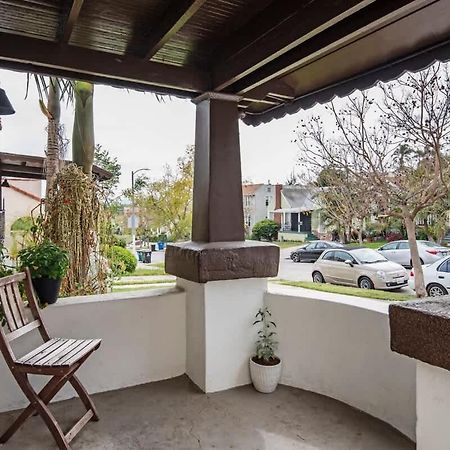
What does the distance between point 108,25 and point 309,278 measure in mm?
3079

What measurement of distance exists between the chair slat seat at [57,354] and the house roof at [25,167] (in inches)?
99.1

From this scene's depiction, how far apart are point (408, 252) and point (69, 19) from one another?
279cm

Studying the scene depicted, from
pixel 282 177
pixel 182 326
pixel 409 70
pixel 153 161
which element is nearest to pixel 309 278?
pixel 282 177

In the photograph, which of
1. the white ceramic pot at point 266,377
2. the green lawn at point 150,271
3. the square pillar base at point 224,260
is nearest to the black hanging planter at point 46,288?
the square pillar base at point 224,260

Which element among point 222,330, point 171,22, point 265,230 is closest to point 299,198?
point 265,230

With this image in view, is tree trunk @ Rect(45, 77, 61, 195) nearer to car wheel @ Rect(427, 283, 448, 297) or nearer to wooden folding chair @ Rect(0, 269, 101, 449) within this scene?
wooden folding chair @ Rect(0, 269, 101, 449)

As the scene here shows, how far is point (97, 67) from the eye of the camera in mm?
2473

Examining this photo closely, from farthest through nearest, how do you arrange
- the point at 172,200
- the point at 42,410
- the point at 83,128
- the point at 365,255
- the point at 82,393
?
the point at 172,200 < the point at 83,128 < the point at 365,255 < the point at 82,393 < the point at 42,410

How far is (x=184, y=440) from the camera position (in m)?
2.08

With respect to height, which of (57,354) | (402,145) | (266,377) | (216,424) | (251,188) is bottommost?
(216,424)

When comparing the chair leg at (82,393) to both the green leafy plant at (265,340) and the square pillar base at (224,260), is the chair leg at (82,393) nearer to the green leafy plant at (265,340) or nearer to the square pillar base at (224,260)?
the square pillar base at (224,260)

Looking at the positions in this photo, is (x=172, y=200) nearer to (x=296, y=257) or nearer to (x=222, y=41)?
(x=296, y=257)

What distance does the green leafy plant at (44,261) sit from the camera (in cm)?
244

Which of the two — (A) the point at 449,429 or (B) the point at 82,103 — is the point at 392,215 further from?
(B) the point at 82,103
